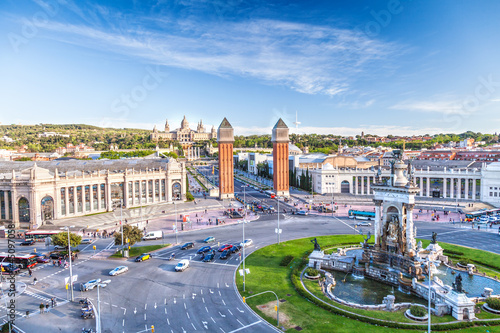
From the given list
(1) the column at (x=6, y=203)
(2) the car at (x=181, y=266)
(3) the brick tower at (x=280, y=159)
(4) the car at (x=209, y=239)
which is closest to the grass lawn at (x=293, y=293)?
(2) the car at (x=181, y=266)

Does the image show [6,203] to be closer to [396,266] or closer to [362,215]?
[396,266]

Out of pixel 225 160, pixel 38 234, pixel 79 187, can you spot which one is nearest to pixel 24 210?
pixel 38 234

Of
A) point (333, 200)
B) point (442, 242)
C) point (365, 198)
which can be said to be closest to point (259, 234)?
point (442, 242)

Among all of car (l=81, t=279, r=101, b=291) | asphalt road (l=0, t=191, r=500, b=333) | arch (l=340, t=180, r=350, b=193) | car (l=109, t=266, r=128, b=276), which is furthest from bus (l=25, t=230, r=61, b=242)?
arch (l=340, t=180, r=350, b=193)

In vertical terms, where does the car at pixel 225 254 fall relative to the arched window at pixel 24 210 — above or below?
below

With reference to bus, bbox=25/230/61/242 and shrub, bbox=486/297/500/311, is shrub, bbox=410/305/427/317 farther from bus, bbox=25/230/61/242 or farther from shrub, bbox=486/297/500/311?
bus, bbox=25/230/61/242

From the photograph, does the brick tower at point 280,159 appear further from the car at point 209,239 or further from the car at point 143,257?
the car at point 143,257
